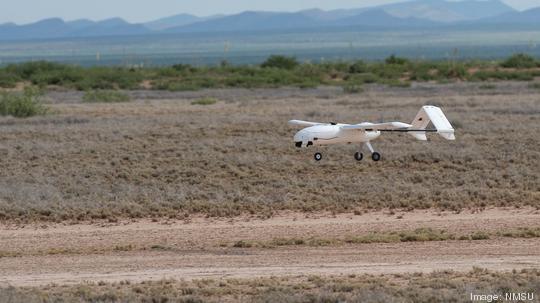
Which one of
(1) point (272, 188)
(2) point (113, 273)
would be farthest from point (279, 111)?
(2) point (113, 273)

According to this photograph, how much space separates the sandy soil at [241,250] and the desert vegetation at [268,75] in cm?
4378

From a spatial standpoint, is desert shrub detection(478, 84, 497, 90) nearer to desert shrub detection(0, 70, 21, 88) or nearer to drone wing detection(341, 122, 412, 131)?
desert shrub detection(0, 70, 21, 88)

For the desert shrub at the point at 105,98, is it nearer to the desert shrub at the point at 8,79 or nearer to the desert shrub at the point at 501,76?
the desert shrub at the point at 8,79

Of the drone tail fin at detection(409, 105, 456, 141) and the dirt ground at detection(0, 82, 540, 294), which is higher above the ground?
the drone tail fin at detection(409, 105, 456, 141)

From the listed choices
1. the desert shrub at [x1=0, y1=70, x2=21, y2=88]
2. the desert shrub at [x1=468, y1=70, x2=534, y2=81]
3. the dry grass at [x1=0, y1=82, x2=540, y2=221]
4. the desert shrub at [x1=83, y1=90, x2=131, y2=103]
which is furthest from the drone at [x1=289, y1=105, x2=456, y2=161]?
the desert shrub at [x1=0, y1=70, x2=21, y2=88]

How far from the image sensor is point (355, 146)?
109 feet

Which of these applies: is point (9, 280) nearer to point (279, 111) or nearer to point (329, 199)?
point (329, 199)

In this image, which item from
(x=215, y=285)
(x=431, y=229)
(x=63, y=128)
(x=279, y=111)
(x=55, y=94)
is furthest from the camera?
(x=55, y=94)

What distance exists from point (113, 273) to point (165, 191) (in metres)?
9.60

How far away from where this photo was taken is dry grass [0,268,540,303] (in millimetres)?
15648

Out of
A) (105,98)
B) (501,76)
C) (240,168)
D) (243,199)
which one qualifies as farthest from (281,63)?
(243,199)

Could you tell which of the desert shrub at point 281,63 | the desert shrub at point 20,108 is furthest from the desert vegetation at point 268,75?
the desert shrub at point 20,108

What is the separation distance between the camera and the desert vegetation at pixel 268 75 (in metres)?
82.0

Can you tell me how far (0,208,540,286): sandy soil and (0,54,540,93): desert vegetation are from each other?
43.8 meters
